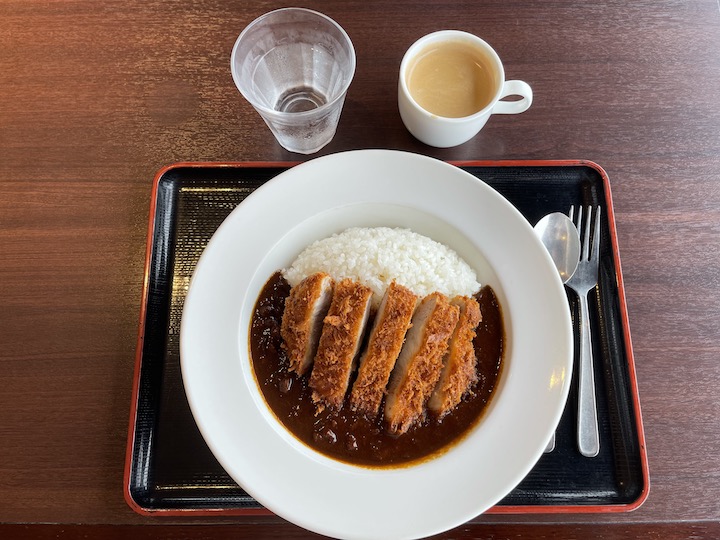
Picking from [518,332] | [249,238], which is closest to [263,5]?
[249,238]

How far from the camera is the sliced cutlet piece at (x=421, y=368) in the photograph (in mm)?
1534

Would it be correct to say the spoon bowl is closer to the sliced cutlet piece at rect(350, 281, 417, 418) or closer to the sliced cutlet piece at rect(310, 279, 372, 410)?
the sliced cutlet piece at rect(350, 281, 417, 418)

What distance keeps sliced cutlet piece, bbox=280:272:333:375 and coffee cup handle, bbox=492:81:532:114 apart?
32.7 inches

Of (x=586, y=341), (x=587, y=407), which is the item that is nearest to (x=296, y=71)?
(x=586, y=341)

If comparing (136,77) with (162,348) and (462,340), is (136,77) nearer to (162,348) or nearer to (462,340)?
(162,348)

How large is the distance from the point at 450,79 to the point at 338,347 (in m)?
1.00

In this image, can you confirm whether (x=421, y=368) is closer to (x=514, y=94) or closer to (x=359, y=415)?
(x=359, y=415)

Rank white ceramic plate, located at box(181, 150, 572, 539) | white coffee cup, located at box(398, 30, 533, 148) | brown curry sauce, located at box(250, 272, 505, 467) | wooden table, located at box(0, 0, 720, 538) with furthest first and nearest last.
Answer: white coffee cup, located at box(398, 30, 533, 148), wooden table, located at box(0, 0, 720, 538), brown curry sauce, located at box(250, 272, 505, 467), white ceramic plate, located at box(181, 150, 572, 539)

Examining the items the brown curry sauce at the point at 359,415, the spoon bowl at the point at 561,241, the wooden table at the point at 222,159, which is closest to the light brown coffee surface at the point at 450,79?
the wooden table at the point at 222,159

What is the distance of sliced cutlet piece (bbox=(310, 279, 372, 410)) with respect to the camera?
1.56 metres

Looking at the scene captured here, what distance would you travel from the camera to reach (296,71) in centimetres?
192

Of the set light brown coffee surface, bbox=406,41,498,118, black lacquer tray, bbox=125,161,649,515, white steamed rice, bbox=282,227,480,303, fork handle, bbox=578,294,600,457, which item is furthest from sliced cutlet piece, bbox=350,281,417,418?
light brown coffee surface, bbox=406,41,498,118

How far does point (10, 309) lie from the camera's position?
1.78 meters

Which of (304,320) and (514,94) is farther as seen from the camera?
(514,94)
